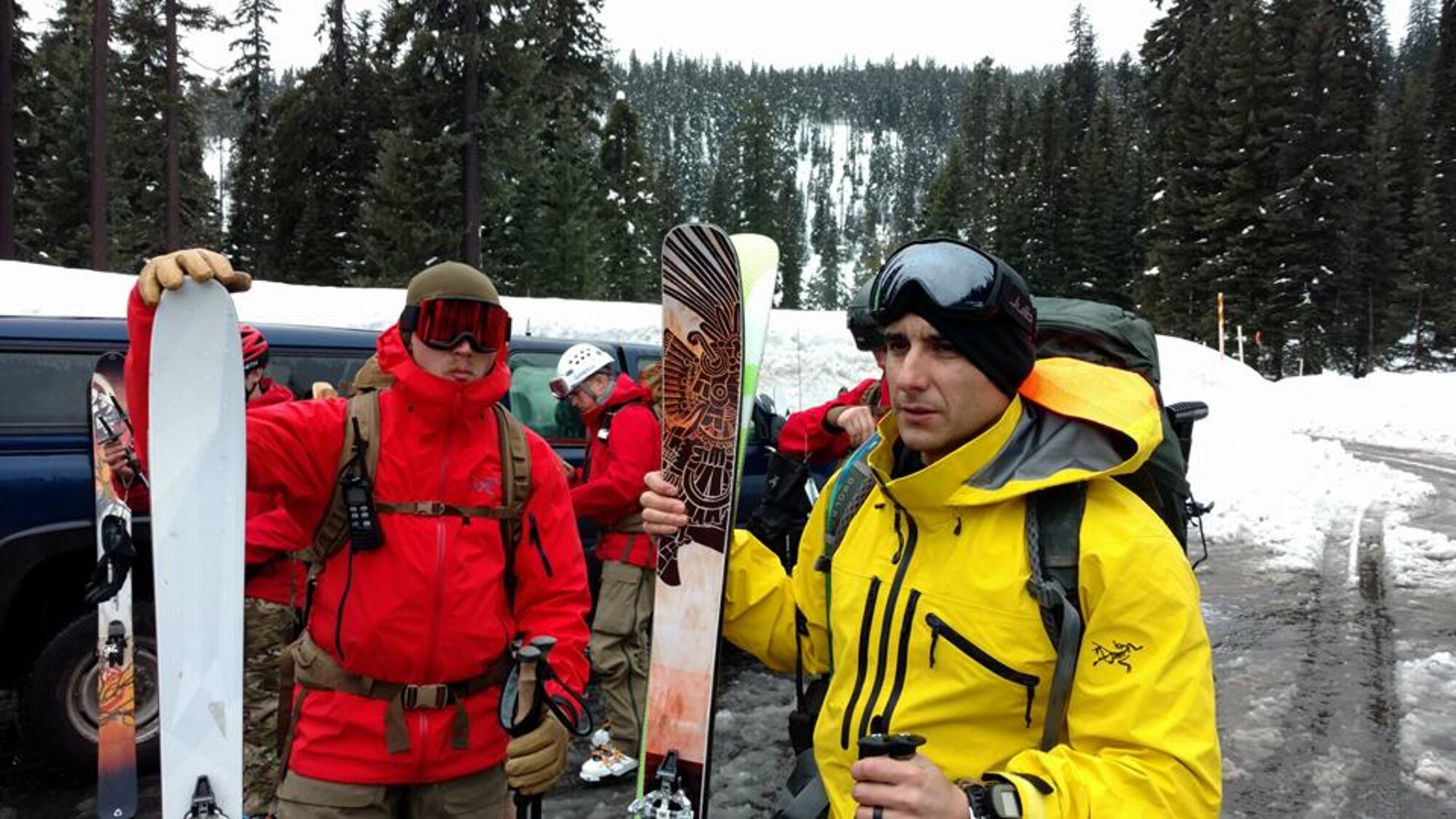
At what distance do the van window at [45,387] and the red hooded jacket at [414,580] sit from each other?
8.50 feet

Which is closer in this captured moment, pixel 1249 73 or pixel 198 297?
pixel 198 297

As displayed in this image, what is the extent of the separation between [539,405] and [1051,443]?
4795 millimetres

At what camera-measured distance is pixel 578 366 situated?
4.89 meters

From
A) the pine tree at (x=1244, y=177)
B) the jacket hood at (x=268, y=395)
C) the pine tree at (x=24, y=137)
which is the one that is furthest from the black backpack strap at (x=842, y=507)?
the pine tree at (x=1244, y=177)

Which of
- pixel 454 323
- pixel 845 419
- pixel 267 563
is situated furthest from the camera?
pixel 267 563

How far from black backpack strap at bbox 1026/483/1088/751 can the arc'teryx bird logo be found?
0.11 feet

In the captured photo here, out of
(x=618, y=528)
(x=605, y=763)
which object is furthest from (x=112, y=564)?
(x=605, y=763)

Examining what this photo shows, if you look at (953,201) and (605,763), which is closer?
(605,763)

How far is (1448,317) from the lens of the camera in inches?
1783

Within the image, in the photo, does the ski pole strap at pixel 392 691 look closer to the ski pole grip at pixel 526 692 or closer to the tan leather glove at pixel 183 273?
the ski pole grip at pixel 526 692

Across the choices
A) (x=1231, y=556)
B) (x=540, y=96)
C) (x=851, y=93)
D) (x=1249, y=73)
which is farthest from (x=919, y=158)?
(x=1231, y=556)

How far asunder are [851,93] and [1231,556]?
6947 inches

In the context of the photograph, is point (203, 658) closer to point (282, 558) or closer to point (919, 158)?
point (282, 558)

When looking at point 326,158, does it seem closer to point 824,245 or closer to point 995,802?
point 995,802
